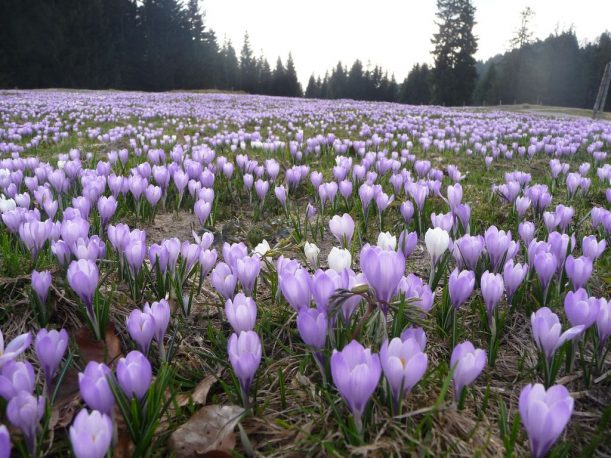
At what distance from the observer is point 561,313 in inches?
68.2

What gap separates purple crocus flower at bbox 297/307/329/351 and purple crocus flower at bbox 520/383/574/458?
0.51m

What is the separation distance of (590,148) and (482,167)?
226 cm

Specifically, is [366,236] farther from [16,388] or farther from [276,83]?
[276,83]

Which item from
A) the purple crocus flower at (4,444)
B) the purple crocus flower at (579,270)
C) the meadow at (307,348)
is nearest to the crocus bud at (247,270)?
the meadow at (307,348)

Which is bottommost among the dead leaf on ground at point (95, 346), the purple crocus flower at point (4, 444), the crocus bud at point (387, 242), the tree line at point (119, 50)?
the dead leaf on ground at point (95, 346)

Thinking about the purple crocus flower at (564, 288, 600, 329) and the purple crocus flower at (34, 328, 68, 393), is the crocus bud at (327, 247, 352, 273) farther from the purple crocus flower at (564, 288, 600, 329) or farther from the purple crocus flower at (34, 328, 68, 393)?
the purple crocus flower at (34, 328, 68, 393)

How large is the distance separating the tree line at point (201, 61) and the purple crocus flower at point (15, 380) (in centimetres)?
4673

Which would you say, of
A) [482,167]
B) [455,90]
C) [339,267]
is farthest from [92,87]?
[339,267]

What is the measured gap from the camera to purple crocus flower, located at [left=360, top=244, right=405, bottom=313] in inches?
51.9

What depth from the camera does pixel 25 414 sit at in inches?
37.8

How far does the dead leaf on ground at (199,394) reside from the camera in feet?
4.10

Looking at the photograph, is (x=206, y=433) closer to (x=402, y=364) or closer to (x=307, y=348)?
(x=307, y=348)

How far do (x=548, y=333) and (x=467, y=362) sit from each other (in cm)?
31

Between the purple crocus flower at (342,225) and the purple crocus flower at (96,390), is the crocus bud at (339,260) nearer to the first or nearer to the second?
the purple crocus flower at (342,225)
